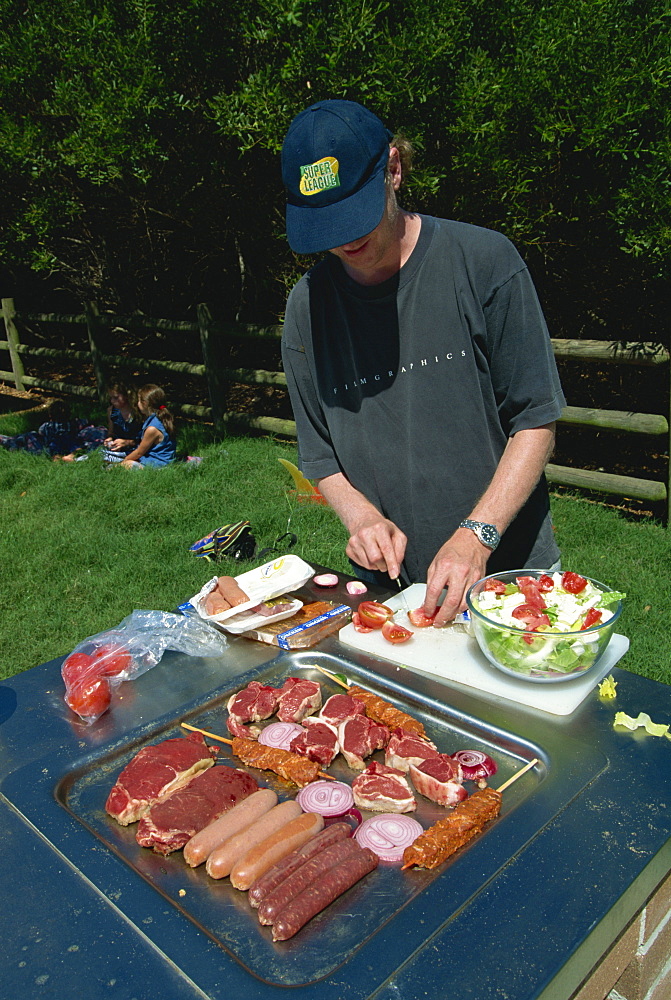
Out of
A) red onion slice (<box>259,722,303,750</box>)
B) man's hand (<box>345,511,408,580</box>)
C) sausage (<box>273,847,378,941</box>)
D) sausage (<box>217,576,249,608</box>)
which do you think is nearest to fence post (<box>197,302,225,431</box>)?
sausage (<box>217,576,249,608</box>)

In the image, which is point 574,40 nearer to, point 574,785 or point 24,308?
point 574,785

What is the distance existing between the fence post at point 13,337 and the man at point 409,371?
491 inches

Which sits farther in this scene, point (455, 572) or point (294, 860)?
point (455, 572)

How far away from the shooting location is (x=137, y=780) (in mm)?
1770

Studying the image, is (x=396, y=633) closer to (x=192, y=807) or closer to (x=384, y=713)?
(x=384, y=713)

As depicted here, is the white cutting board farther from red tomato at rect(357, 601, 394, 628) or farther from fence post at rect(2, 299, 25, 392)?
fence post at rect(2, 299, 25, 392)

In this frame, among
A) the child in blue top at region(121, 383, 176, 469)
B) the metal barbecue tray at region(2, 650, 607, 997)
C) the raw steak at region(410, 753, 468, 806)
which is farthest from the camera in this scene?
the child in blue top at region(121, 383, 176, 469)

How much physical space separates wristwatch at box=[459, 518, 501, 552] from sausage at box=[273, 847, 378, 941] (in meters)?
0.96

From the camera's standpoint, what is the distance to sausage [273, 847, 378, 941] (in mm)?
1394

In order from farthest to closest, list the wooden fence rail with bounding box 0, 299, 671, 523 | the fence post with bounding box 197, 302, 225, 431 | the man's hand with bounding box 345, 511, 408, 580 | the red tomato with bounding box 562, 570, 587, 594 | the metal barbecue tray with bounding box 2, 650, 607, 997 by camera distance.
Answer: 1. the fence post with bounding box 197, 302, 225, 431
2. the wooden fence rail with bounding box 0, 299, 671, 523
3. the man's hand with bounding box 345, 511, 408, 580
4. the red tomato with bounding box 562, 570, 587, 594
5. the metal barbecue tray with bounding box 2, 650, 607, 997

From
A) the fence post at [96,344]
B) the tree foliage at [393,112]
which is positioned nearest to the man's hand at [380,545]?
the tree foliage at [393,112]

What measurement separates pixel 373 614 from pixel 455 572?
31cm

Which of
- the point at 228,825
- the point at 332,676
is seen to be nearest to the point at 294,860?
the point at 228,825

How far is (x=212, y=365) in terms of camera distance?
381 inches
